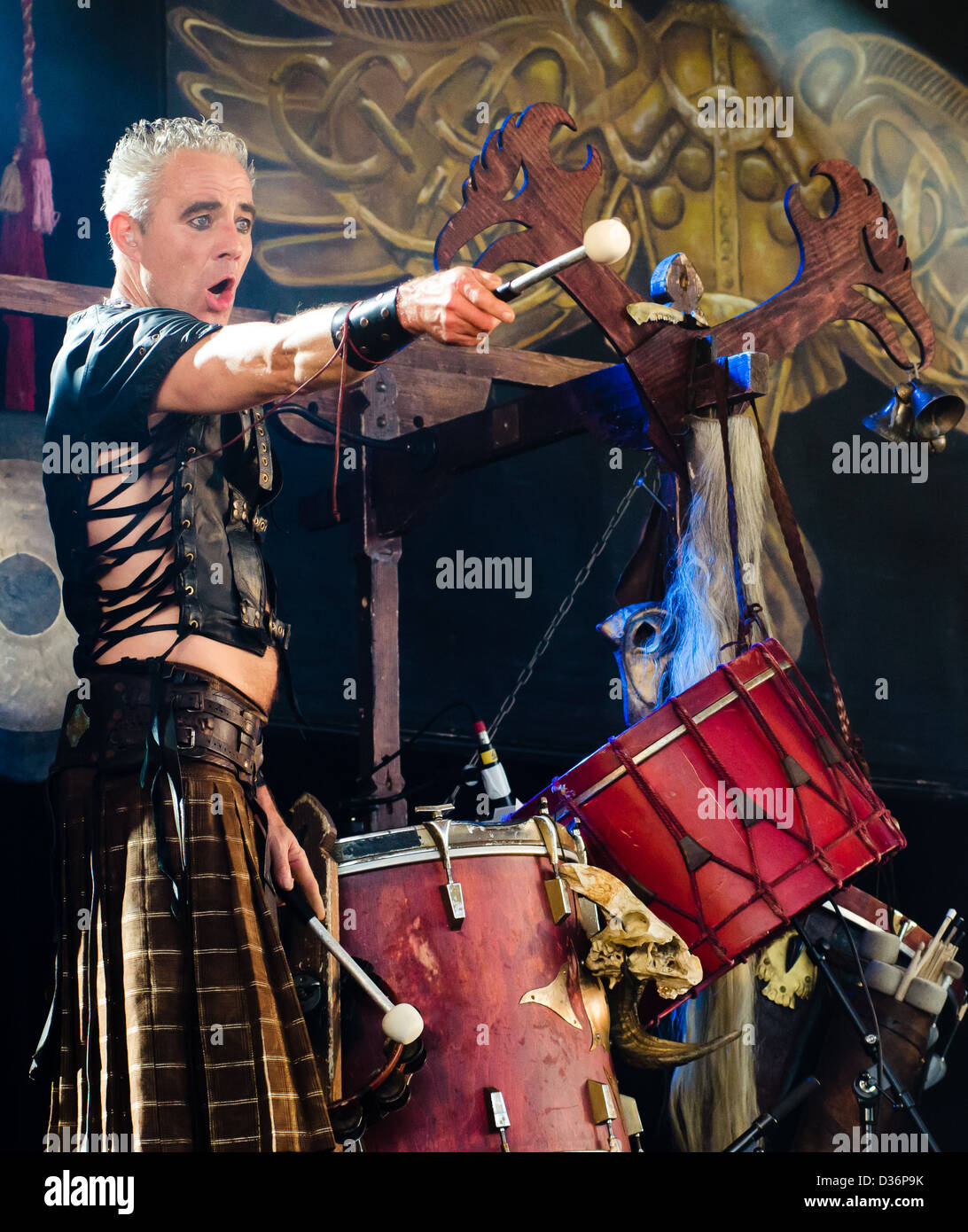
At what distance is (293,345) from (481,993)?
1.33 meters

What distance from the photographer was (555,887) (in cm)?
296

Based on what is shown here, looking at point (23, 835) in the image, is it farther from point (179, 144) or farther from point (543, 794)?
point (179, 144)

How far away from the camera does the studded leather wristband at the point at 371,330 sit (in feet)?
7.98

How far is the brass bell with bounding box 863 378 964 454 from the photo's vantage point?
A: 401 cm

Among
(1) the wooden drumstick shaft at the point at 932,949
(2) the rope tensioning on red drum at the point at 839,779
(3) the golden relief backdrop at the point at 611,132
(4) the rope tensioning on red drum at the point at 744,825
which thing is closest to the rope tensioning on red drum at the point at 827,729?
(2) the rope tensioning on red drum at the point at 839,779

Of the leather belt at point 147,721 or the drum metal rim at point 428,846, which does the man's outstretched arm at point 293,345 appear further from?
the drum metal rim at point 428,846

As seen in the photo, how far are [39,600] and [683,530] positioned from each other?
168 centimetres

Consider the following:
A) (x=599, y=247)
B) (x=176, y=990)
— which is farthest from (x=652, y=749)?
(x=599, y=247)

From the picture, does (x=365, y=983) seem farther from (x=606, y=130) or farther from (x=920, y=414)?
(x=606, y=130)

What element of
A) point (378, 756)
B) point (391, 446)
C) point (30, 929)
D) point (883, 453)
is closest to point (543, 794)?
point (378, 756)

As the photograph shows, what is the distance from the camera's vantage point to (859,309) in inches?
156

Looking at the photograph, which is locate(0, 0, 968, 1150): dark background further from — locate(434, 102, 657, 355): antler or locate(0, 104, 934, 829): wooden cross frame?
locate(434, 102, 657, 355): antler

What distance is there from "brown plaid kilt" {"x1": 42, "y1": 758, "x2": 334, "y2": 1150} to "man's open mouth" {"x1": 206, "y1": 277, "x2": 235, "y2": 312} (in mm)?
1041

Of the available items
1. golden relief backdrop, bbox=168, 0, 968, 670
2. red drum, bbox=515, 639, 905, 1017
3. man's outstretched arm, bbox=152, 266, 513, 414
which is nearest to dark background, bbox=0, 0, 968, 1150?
golden relief backdrop, bbox=168, 0, 968, 670
